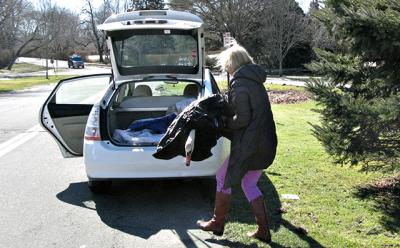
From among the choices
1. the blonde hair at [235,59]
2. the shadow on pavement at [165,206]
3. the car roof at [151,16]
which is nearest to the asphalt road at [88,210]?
the shadow on pavement at [165,206]

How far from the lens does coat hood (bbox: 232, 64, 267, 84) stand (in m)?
4.39

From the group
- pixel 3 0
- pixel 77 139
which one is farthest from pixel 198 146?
pixel 3 0

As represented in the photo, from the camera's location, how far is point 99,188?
6383mm

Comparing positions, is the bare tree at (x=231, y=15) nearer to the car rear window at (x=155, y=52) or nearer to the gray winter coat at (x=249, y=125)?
the car rear window at (x=155, y=52)

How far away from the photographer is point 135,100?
25.0 ft

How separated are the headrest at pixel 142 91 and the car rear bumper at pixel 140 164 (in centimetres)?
234

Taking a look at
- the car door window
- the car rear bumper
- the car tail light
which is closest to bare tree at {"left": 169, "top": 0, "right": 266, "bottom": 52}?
the car door window

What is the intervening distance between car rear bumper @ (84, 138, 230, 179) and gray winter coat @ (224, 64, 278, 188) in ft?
4.06

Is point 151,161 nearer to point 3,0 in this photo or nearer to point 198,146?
point 198,146

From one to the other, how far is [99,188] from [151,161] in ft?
3.54

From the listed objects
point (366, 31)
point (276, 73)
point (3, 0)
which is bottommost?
point (276, 73)

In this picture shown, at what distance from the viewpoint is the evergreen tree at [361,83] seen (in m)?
4.23

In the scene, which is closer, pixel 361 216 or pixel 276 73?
pixel 361 216

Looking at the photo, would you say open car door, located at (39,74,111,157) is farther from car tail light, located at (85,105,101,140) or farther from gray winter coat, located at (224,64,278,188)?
gray winter coat, located at (224,64,278,188)
